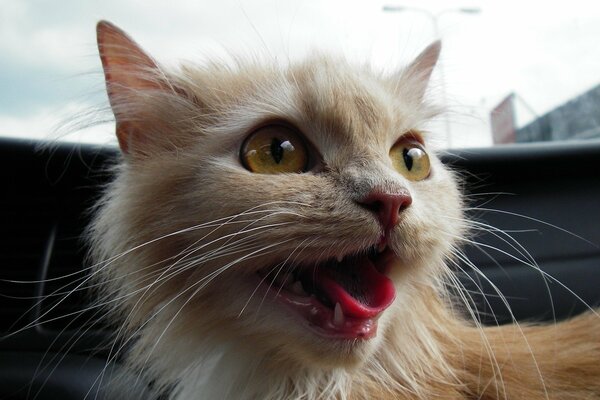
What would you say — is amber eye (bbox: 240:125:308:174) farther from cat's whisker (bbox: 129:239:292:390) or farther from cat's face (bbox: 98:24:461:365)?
cat's whisker (bbox: 129:239:292:390)

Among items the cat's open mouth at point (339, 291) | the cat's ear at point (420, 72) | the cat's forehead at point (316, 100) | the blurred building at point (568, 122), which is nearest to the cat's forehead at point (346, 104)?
the cat's forehead at point (316, 100)

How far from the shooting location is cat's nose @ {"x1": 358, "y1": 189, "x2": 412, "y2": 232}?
0.89m

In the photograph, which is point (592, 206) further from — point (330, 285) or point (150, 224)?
point (150, 224)

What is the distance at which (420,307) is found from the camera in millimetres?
1185

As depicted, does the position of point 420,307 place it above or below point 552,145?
below

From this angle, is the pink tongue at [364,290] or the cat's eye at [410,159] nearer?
the pink tongue at [364,290]

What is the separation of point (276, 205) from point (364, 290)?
0.76 feet

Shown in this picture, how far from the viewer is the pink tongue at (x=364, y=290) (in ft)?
2.95

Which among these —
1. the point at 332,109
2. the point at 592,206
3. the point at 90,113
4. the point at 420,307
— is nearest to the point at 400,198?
the point at 332,109

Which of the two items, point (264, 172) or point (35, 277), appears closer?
point (264, 172)

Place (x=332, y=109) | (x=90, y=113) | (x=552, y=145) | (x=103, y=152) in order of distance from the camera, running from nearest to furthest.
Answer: (x=332, y=109)
(x=90, y=113)
(x=103, y=152)
(x=552, y=145)

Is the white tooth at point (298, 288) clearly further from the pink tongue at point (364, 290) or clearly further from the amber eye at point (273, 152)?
the amber eye at point (273, 152)

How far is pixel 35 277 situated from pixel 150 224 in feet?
3.80

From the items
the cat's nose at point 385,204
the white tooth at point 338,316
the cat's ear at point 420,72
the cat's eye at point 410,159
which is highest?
the cat's ear at point 420,72
